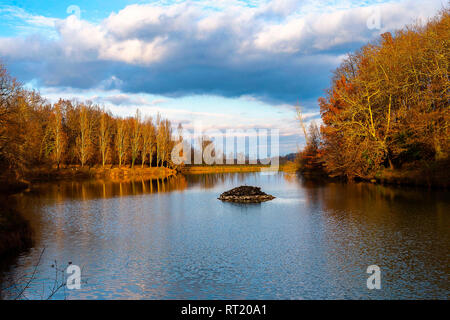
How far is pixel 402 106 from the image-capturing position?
38.0 meters

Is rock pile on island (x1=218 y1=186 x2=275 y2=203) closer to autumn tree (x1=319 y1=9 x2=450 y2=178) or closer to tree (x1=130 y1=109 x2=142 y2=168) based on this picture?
autumn tree (x1=319 y1=9 x2=450 y2=178)

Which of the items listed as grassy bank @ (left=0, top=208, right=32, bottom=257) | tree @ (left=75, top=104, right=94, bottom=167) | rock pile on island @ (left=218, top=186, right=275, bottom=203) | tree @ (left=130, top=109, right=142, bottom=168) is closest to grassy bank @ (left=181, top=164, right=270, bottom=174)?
tree @ (left=130, top=109, right=142, bottom=168)

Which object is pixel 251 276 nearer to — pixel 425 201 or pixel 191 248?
pixel 191 248

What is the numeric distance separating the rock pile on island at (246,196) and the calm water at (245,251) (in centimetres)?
463

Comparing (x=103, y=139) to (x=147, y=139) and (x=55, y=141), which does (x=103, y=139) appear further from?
(x=147, y=139)

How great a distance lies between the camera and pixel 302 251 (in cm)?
1341

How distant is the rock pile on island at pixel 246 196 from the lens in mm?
29578

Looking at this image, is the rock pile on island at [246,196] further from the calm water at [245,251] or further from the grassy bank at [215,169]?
the grassy bank at [215,169]

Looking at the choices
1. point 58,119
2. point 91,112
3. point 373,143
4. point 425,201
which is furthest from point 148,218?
point 91,112

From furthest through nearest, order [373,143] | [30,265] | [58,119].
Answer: [58,119]
[373,143]
[30,265]

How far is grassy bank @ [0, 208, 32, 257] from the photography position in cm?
1351

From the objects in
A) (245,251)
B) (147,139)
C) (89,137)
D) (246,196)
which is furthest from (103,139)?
(245,251)
